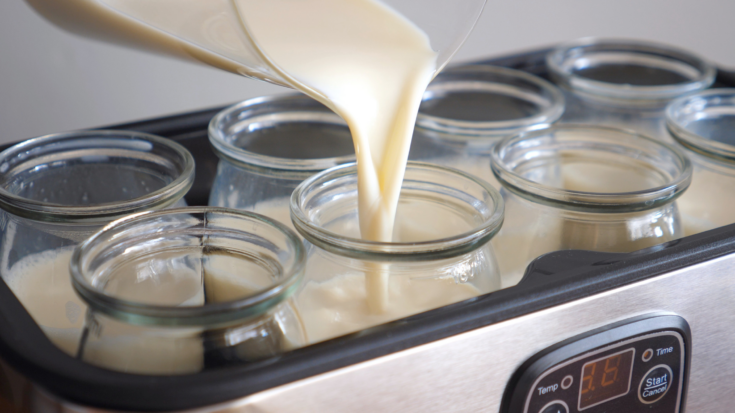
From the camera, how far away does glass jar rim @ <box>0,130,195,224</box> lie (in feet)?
1.49

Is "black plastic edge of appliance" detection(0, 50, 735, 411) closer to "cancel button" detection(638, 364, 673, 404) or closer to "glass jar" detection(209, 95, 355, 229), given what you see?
"cancel button" detection(638, 364, 673, 404)

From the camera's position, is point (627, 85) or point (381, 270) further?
point (627, 85)

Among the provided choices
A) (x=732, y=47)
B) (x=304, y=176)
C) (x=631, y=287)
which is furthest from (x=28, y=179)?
(x=732, y=47)

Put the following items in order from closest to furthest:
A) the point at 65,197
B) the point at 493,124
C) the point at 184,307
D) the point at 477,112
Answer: the point at 184,307
the point at 65,197
the point at 493,124
the point at 477,112

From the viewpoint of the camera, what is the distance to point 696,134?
26.3 inches

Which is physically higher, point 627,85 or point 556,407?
point 627,85

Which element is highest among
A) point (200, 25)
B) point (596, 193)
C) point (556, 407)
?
point (200, 25)

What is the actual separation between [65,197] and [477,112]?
0.44m

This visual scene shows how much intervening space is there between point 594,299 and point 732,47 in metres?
1.23

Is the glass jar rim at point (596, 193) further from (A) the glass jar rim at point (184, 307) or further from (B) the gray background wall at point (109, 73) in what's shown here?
(B) the gray background wall at point (109, 73)

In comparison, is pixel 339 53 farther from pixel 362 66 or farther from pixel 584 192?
pixel 584 192

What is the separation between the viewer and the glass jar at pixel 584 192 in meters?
0.52

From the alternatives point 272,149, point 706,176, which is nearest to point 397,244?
point 272,149

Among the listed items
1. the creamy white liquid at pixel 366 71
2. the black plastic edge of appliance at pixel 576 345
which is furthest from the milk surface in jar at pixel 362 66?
the black plastic edge of appliance at pixel 576 345
